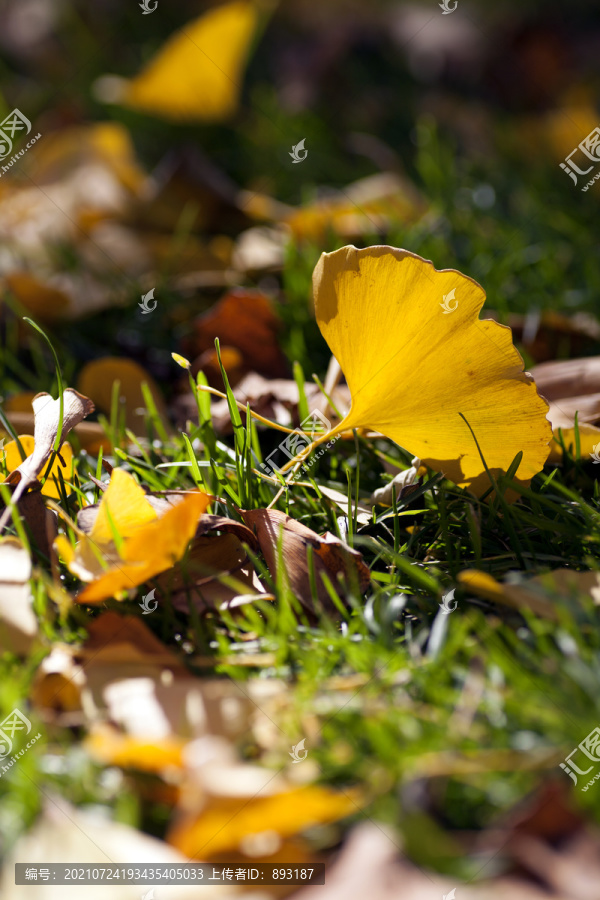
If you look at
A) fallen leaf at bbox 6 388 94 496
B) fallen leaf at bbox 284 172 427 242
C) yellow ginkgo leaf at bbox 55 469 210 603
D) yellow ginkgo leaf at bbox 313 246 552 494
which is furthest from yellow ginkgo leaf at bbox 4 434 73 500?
fallen leaf at bbox 284 172 427 242

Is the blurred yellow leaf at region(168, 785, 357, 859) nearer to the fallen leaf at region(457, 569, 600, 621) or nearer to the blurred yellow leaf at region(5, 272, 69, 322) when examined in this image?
the fallen leaf at region(457, 569, 600, 621)

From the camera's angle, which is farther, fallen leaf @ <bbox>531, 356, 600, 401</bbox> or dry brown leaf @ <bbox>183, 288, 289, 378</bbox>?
dry brown leaf @ <bbox>183, 288, 289, 378</bbox>

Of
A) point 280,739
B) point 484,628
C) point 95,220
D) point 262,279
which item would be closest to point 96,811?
point 280,739

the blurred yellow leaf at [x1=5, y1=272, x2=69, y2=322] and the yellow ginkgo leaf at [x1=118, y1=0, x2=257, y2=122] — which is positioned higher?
the yellow ginkgo leaf at [x1=118, y1=0, x2=257, y2=122]

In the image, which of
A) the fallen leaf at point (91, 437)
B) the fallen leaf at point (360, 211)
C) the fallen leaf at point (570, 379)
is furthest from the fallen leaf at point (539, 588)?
the fallen leaf at point (360, 211)

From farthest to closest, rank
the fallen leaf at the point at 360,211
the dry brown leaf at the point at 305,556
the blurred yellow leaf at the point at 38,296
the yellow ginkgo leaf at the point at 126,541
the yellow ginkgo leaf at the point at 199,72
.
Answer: the yellow ginkgo leaf at the point at 199,72 < the fallen leaf at the point at 360,211 < the blurred yellow leaf at the point at 38,296 < the dry brown leaf at the point at 305,556 < the yellow ginkgo leaf at the point at 126,541

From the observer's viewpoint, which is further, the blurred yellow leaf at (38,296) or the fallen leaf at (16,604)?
the blurred yellow leaf at (38,296)

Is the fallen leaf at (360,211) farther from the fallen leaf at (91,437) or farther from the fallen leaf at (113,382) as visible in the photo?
the fallen leaf at (91,437)

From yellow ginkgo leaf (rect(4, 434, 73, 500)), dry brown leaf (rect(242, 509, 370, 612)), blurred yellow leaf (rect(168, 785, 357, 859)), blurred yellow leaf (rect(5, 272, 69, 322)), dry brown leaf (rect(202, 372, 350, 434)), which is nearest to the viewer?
blurred yellow leaf (rect(168, 785, 357, 859))
